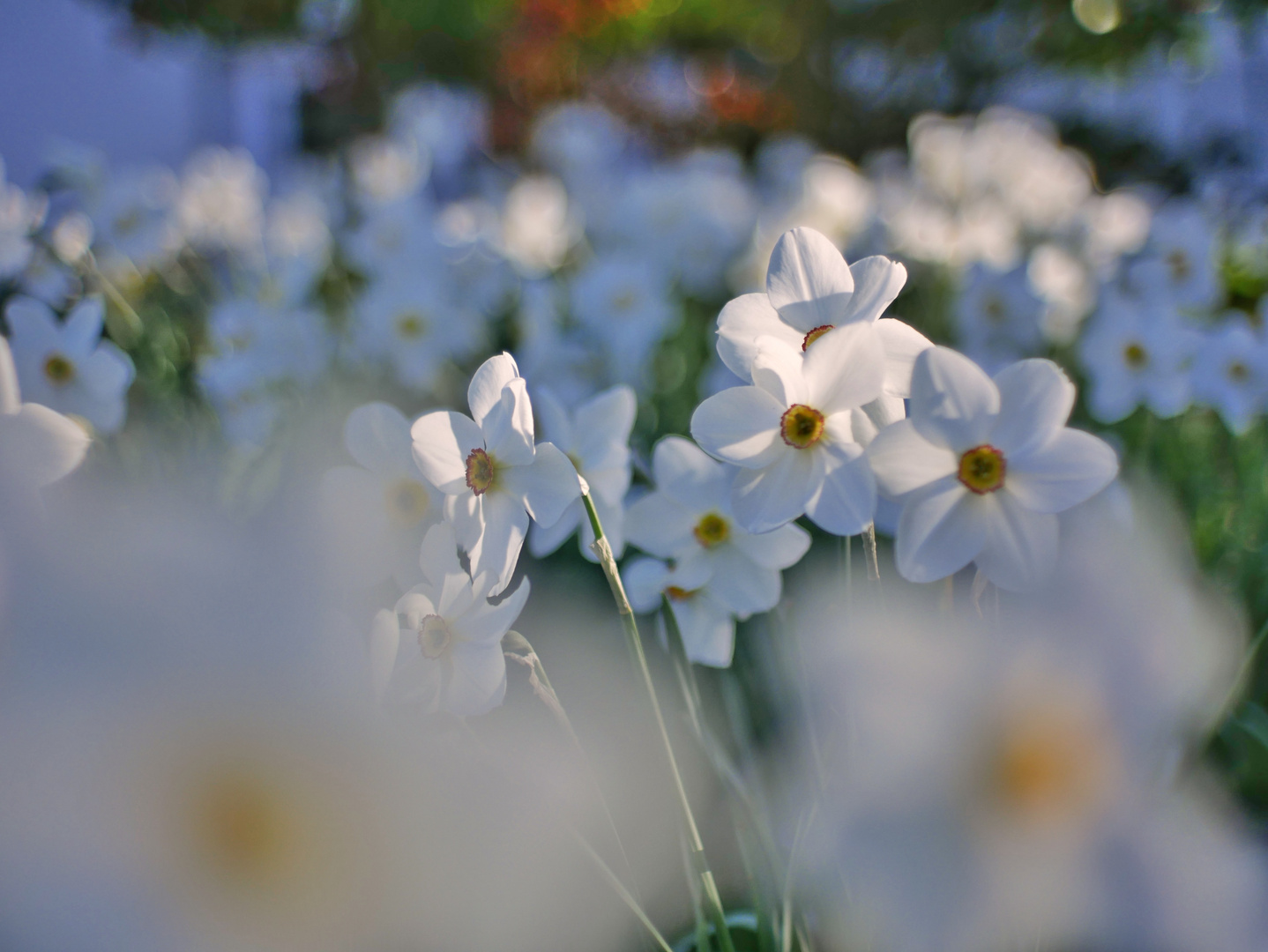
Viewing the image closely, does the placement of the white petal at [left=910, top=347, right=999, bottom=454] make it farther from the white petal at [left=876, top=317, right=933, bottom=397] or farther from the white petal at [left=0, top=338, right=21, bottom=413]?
the white petal at [left=0, top=338, right=21, bottom=413]

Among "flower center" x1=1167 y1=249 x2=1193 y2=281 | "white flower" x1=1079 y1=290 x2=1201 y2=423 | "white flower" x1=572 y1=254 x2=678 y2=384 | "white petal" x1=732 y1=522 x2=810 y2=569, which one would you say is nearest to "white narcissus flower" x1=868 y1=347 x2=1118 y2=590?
"white petal" x1=732 y1=522 x2=810 y2=569

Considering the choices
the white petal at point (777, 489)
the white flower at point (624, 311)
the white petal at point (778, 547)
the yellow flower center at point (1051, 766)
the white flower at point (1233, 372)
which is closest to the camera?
the yellow flower center at point (1051, 766)

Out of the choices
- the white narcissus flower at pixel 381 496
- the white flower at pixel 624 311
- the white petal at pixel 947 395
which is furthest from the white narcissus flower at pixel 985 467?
the white flower at pixel 624 311

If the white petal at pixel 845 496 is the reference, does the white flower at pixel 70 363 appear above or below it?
above

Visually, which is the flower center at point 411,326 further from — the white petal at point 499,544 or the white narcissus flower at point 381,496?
the white petal at point 499,544

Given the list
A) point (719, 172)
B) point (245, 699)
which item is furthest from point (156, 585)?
point (719, 172)

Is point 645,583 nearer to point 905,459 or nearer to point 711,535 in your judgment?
point 711,535

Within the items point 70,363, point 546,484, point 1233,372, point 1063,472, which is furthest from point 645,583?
point 1233,372
